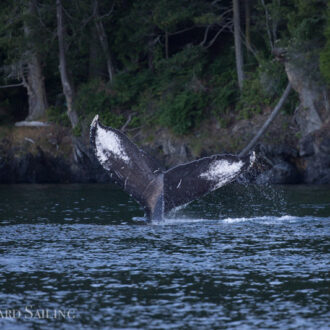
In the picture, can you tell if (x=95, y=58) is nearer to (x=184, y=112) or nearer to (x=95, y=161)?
(x=95, y=161)

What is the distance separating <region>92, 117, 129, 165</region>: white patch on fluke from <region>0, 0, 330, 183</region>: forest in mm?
21090

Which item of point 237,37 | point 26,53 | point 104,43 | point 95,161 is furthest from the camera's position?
point 104,43

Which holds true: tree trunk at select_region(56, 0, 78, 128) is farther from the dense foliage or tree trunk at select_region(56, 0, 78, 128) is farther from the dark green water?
the dark green water

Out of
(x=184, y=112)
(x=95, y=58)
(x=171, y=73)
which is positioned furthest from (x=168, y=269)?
(x=95, y=58)

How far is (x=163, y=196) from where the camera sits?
1812cm

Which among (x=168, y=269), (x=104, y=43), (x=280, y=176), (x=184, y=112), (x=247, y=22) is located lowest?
(x=168, y=269)

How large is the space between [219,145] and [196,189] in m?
24.0

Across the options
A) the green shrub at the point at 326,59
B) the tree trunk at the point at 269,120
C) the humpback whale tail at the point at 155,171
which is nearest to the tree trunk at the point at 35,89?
the tree trunk at the point at 269,120

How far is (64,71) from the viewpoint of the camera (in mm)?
46625

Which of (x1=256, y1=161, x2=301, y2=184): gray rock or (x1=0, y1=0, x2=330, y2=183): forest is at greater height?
(x1=0, y1=0, x2=330, y2=183): forest

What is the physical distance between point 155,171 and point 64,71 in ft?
99.0

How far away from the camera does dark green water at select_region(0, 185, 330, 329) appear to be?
11062 millimetres

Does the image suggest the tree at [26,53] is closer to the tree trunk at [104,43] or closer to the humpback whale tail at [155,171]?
the tree trunk at [104,43]

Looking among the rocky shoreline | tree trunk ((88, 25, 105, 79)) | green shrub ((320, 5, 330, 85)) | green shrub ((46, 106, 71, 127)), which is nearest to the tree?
green shrub ((46, 106, 71, 127))
